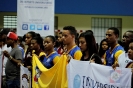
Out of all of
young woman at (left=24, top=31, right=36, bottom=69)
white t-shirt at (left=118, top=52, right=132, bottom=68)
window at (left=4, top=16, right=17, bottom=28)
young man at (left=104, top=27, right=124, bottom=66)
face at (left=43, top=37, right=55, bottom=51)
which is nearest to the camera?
white t-shirt at (left=118, top=52, right=132, bottom=68)

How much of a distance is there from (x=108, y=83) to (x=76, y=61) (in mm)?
853

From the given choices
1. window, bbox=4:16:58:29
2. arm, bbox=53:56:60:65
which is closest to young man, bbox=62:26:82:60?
arm, bbox=53:56:60:65

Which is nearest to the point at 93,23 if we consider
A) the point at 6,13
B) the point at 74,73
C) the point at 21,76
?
the point at 6,13

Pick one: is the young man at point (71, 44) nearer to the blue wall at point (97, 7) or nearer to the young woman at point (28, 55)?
the young woman at point (28, 55)

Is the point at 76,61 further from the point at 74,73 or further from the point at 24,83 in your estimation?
the point at 24,83

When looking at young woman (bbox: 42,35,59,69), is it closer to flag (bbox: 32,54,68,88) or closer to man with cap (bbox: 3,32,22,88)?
flag (bbox: 32,54,68,88)

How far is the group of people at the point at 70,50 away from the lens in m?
5.56

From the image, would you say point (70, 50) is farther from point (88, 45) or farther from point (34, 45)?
point (34, 45)

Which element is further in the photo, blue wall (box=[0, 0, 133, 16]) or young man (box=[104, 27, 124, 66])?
blue wall (box=[0, 0, 133, 16])

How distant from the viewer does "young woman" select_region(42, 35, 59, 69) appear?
6364mm

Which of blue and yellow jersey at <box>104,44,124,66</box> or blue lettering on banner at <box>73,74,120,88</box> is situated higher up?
blue and yellow jersey at <box>104,44,124,66</box>

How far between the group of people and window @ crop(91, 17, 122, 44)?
6.34 metres

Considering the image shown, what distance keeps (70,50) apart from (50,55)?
0.46 m

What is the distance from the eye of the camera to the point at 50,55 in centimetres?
644
